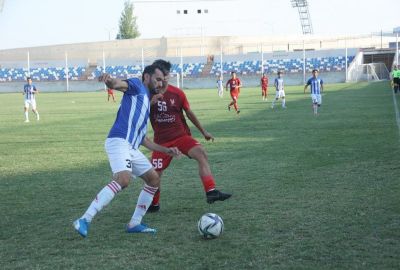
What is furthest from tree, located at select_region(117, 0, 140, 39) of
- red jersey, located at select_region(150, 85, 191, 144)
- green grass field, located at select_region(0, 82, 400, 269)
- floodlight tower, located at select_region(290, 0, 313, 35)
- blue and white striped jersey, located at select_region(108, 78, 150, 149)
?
blue and white striped jersey, located at select_region(108, 78, 150, 149)

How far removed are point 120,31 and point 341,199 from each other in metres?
103

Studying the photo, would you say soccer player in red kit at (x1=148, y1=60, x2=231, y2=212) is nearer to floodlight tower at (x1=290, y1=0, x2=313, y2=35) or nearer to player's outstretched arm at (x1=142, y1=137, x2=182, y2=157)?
player's outstretched arm at (x1=142, y1=137, x2=182, y2=157)

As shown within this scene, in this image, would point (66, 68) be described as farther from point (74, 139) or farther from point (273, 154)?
point (273, 154)

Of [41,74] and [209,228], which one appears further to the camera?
[41,74]

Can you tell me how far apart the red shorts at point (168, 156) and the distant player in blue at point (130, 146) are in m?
0.98

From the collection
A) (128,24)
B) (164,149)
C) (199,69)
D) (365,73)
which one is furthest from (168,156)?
(128,24)

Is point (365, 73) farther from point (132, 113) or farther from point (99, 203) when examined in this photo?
point (99, 203)

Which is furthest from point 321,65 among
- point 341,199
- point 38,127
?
point 341,199

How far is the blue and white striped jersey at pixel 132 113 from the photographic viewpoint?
6.54 metres

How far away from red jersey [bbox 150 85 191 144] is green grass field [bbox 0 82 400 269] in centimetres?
96

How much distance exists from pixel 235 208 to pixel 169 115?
4.98ft

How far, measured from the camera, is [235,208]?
782 centimetres

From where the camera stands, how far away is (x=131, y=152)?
6609 millimetres

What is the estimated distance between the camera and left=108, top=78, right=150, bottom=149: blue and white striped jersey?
21.5ft
